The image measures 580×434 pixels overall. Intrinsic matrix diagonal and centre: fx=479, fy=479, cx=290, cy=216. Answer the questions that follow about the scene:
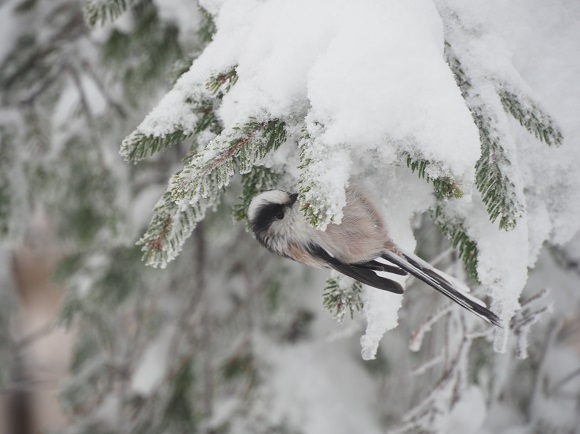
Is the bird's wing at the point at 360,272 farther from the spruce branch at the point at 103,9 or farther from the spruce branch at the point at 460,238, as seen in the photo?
the spruce branch at the point at 103,9

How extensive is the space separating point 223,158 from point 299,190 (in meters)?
0.15

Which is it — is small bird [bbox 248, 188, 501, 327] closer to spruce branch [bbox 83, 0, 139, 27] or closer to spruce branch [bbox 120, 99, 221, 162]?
spruce branch [bbox 120, 99, 221, 162]

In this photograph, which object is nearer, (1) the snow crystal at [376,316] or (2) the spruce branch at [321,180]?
(2) the spruce branch at [321,180]

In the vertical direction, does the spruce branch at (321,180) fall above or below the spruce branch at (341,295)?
above

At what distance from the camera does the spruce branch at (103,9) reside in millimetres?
1236

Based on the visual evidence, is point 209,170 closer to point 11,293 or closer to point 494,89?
point 494,89

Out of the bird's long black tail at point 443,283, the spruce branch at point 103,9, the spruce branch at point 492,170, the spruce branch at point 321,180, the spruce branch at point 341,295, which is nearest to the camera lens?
the spruce branch at point 321,180

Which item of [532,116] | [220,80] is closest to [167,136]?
[220,80]

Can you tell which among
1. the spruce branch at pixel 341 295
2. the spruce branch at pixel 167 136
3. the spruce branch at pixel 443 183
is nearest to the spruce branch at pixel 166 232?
the spruce branch at pixel 167 136

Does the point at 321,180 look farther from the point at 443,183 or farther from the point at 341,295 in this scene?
the point at 341,295

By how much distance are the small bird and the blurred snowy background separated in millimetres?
52

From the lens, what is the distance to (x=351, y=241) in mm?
1021

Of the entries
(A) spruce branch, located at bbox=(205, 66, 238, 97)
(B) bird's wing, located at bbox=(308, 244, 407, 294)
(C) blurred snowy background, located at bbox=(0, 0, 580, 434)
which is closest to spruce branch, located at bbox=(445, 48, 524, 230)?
(C) blurred snowy background, located at bbox=(0, 0, 580, 434)

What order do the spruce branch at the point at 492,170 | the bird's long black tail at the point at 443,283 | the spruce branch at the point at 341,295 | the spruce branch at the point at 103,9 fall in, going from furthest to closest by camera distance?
the spruce branch at the point at 103,9
the spruce branch at the point at 341,295
the bird's long black tail at the point at 443,283
the spruce branch at the point at 492,170
